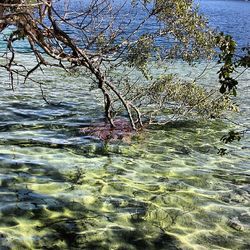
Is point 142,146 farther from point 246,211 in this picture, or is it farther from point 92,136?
point 246,211

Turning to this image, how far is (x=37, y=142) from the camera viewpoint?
Answer: 1543 centimetres

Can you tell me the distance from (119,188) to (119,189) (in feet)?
0.24

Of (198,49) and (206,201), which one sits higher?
(198,49)

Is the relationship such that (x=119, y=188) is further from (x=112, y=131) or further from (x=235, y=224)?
(x=112, y=131)

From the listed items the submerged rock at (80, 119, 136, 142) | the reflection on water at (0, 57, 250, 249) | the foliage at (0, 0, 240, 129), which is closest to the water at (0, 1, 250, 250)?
the reflection on water at (0, 57, 250, 249)

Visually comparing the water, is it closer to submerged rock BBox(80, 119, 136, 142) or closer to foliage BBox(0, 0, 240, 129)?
submerged rock BBox(80, 119, 136, 142)

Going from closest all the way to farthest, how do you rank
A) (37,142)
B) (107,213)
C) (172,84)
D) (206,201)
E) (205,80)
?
(107,213)
(206,201)
(37,142)
(172,84)
(205,80)

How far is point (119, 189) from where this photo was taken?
1151 cm

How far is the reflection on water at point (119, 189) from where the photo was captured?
29.4 ft

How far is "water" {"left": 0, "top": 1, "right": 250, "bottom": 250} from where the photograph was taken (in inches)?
353

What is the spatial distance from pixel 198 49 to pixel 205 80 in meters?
15.7

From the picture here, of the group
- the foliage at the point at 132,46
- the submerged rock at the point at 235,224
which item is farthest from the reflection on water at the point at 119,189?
the foliage at the point at 132,46

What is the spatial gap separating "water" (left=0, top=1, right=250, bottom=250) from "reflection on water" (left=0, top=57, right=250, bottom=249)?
0.9 inches

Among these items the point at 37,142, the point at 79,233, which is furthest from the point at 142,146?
the point at 79,233
